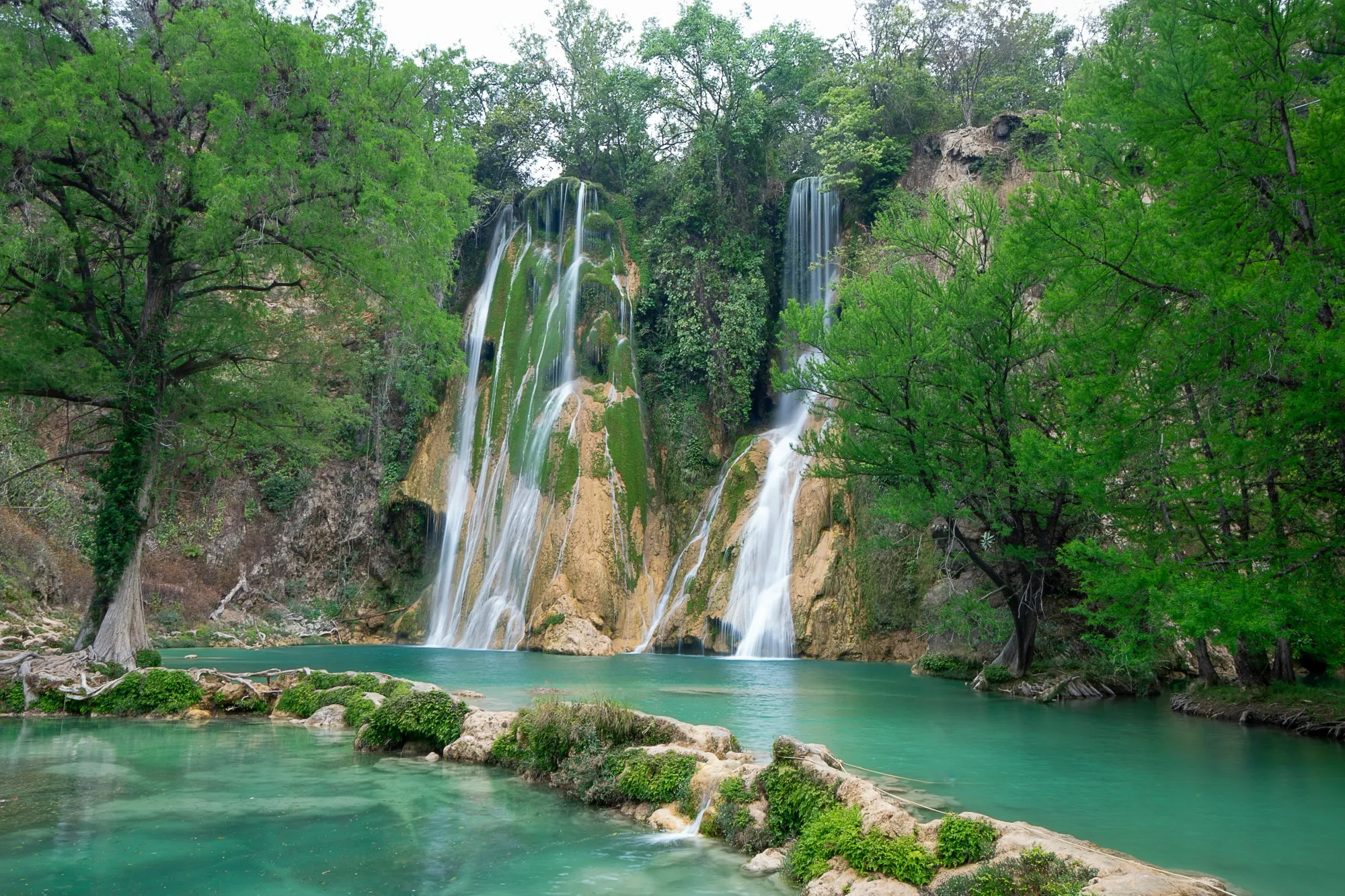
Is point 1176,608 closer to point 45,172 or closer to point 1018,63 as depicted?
point 45,172

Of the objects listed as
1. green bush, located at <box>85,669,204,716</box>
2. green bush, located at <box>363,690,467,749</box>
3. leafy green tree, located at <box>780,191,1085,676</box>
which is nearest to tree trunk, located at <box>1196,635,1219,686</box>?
leafy green tree, located at <box>780,191,1085,676</box>

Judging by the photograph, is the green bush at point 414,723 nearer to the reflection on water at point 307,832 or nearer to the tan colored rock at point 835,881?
the reflection on water at point 307,832

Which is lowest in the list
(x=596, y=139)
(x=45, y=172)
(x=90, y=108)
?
(x=45, y=172)

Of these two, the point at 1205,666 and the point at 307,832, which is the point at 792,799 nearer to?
the point at 307,832

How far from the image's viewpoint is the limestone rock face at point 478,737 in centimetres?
985

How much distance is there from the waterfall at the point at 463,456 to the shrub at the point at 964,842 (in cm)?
A: 2507

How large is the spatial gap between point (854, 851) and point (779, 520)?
19688 mm

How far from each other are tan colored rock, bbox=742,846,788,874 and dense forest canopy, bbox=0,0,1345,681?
5469mm

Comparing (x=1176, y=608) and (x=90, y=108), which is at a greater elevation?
(x=90, y=108)

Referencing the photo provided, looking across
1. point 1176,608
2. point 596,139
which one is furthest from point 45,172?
point 596,139

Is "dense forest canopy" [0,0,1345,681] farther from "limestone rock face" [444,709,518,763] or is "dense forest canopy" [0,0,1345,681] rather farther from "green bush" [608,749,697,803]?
"limestone rock face" [444,709,518,763]

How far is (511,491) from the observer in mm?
29500

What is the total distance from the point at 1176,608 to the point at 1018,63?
30.7 meters

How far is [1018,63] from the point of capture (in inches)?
1344
